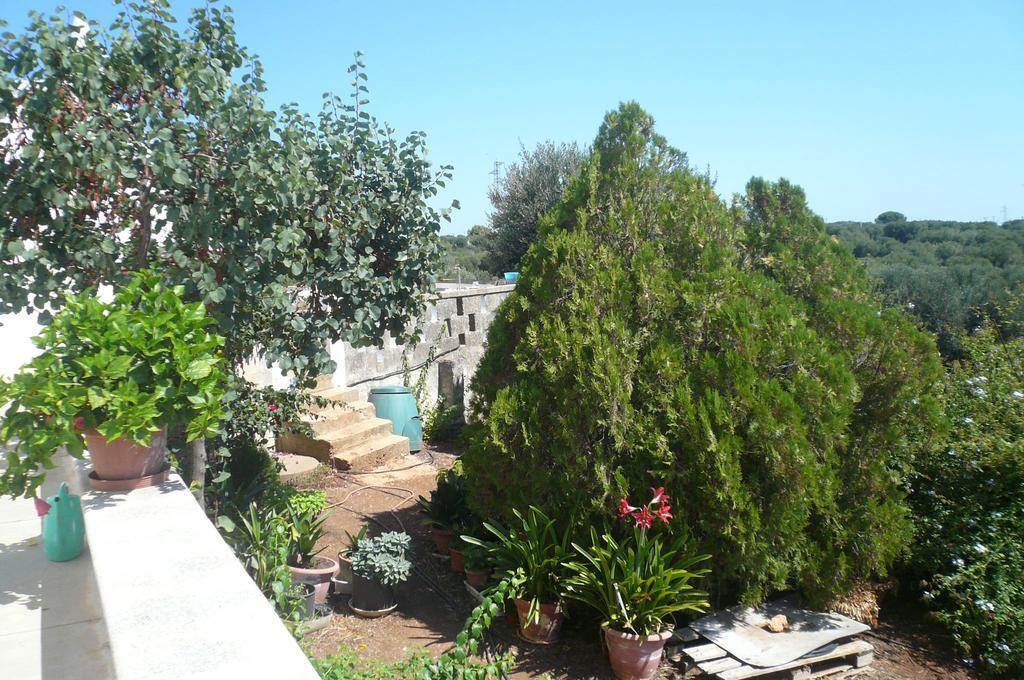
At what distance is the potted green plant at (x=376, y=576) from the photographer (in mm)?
4562

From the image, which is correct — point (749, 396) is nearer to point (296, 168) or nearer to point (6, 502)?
point (296, 168)

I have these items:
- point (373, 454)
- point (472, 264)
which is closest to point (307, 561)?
point (373, 454)

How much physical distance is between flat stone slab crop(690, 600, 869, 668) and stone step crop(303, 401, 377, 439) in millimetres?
4879

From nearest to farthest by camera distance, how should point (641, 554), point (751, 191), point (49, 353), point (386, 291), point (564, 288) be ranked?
point (49, 353) < point (641, 554) < point (386, 291) < point (564, 288) < point (751, 191)

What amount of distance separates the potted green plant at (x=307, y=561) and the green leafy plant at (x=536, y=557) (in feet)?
3.69

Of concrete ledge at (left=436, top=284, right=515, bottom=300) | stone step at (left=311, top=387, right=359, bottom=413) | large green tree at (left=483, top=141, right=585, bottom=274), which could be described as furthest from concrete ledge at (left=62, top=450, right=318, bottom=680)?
large green tree at (left=483, top=141, right=585, bottom=274)

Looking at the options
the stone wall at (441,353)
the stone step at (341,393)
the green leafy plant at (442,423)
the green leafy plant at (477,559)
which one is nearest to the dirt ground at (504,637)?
the green leafy plant at (477,559)

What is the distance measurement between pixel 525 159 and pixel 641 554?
16201 mm

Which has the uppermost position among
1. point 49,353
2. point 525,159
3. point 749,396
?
point 525,159

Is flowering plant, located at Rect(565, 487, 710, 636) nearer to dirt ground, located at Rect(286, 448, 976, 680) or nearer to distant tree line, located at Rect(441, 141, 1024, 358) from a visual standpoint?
dirt ground, located at Rect(286, 448, 976, 680)

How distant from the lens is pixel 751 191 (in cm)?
528

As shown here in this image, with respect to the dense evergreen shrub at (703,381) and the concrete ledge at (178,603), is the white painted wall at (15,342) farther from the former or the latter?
the concrete ledge at (178,603)

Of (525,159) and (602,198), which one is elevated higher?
(525,159)

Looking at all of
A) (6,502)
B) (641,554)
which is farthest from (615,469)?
(6,502)
